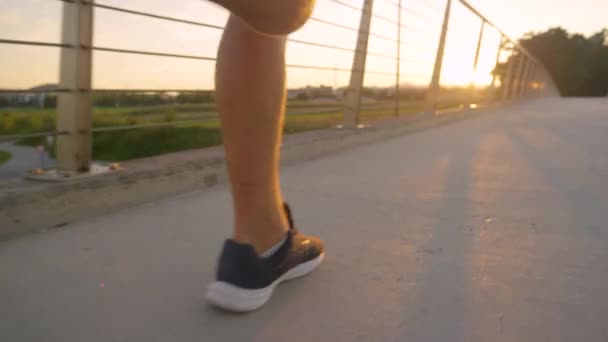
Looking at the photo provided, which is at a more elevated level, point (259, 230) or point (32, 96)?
point (32, 96)

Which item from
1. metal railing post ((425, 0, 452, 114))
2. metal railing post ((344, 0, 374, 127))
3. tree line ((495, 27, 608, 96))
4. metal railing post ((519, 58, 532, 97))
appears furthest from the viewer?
tree line ((495, 27, 608, 96))

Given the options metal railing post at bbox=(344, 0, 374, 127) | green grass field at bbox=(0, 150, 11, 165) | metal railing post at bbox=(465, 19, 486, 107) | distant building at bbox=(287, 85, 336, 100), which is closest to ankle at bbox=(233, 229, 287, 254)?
green grass field at bbox=(0, 150, 11, 165)

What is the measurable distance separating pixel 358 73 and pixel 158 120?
115 cm

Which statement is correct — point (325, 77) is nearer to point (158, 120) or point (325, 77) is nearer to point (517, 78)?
point (158, 120)

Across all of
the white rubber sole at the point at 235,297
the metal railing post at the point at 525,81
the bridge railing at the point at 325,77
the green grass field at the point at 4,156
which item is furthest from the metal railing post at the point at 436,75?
the metal railing post at the point at 525,81

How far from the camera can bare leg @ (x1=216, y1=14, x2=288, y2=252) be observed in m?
0.85

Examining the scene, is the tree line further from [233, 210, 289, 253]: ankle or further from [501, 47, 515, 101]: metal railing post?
[233, 210, 289, 253]: ankle

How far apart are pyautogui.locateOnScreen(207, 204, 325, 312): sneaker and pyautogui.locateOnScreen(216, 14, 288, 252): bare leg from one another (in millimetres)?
32

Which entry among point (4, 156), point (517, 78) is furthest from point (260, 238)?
point (517, 78)

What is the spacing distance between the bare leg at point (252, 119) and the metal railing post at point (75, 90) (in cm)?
68

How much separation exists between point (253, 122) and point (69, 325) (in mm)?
401

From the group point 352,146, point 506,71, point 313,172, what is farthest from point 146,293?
point 506,71

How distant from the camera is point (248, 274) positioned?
2.78 feet

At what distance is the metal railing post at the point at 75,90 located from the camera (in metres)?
1.38
